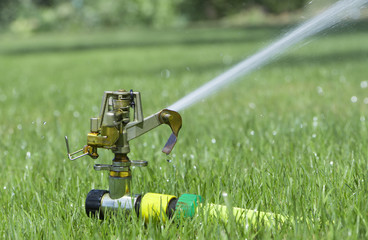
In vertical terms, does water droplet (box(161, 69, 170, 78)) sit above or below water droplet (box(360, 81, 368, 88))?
above

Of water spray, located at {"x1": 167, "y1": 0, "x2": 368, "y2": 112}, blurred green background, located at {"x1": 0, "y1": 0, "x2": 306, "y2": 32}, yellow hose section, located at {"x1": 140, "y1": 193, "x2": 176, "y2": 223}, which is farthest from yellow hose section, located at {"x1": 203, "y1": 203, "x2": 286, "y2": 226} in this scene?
blurred green background, located at {"x1": 0, "y1": 0, "x2": 306, "y2": 32}

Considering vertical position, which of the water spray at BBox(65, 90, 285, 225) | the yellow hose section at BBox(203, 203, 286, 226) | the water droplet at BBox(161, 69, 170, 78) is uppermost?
the water droplet at BBox(161, 69, 170, 78)

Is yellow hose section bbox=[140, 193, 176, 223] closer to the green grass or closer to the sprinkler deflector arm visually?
the green grass

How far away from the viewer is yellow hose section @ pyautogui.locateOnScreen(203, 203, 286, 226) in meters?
2.13

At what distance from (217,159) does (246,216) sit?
1.07m

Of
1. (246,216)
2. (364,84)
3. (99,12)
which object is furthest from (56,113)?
(99,12)

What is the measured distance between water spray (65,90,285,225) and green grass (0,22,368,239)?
59mm

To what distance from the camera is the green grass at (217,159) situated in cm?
219

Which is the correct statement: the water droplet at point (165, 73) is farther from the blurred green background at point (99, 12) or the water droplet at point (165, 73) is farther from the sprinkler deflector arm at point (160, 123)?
the blurred green background at point (99, 12)

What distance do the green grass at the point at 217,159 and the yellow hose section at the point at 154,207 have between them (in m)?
0.06

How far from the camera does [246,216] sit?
219cm

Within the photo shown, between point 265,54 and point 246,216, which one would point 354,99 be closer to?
point 265,54

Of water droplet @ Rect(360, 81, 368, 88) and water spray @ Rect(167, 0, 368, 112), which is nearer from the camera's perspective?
water spray @ Rect(167, 0, 368, 112)

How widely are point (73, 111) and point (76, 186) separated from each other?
326 cm
